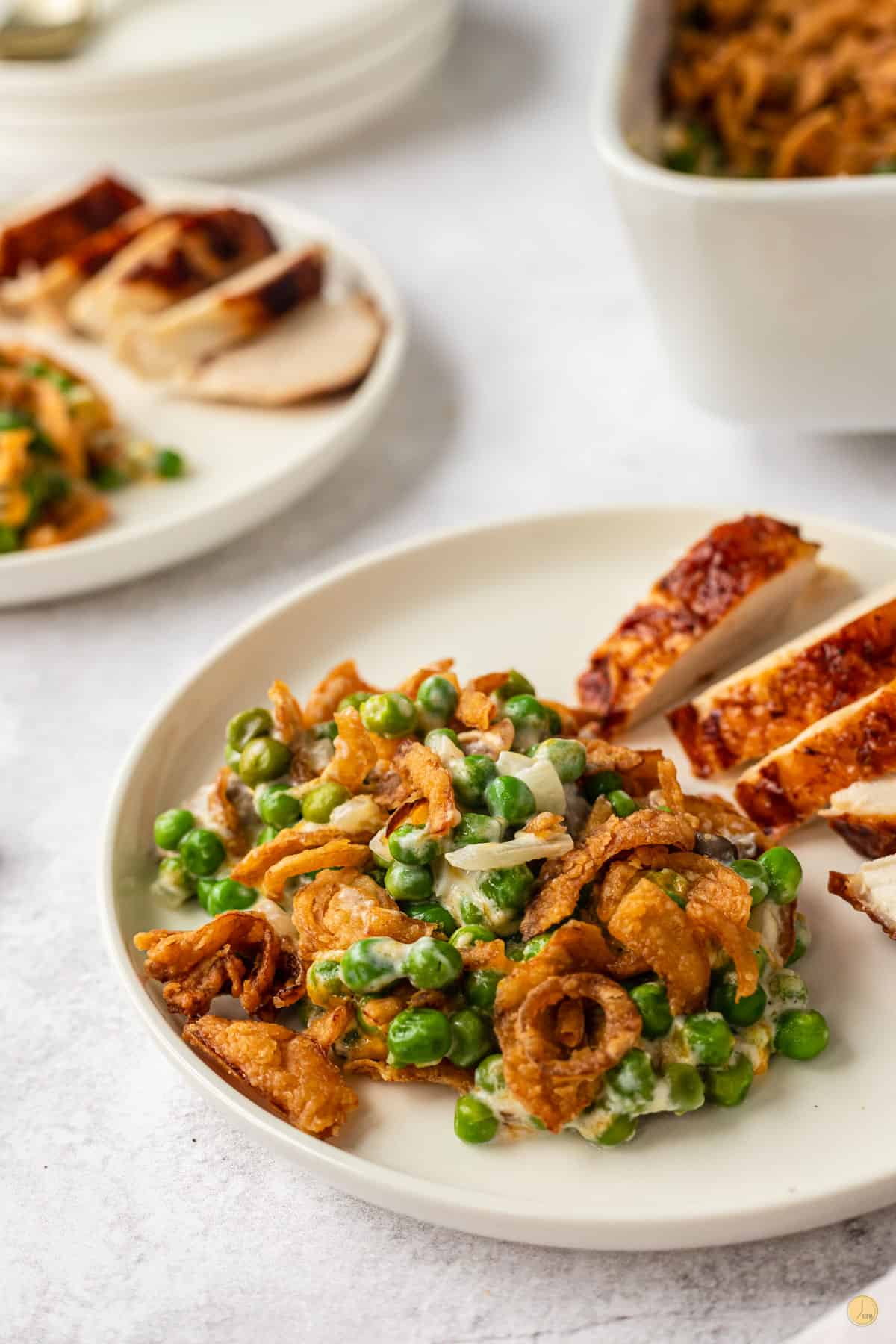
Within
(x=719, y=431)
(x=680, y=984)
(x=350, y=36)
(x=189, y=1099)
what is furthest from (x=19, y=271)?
(x=680, y=984)

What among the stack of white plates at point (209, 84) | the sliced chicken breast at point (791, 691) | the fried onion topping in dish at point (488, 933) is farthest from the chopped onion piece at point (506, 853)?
the stack of white plates at point (209, 84)

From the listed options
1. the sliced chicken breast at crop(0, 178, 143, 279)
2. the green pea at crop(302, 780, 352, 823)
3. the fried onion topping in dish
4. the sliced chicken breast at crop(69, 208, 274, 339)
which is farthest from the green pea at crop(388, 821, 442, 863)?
the sliced chicken breast at crop(0, 178, 143, 279)

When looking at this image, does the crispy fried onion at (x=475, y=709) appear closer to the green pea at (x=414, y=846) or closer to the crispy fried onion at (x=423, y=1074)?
the green pea at (x=414, y=846)

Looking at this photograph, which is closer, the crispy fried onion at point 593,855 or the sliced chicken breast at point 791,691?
the crispy fried onion at point 593,855

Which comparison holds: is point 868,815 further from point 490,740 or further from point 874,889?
point 490,740

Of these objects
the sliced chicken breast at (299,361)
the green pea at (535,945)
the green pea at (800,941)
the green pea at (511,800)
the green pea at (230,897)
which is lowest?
the sliced chicken breast at (299,361)

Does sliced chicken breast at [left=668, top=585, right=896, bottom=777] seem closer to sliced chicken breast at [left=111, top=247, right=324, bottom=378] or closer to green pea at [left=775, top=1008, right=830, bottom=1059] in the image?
green pea at [left=775, top=1008, right=830, bottom=1059]

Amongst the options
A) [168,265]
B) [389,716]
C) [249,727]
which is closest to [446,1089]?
[389,716]
